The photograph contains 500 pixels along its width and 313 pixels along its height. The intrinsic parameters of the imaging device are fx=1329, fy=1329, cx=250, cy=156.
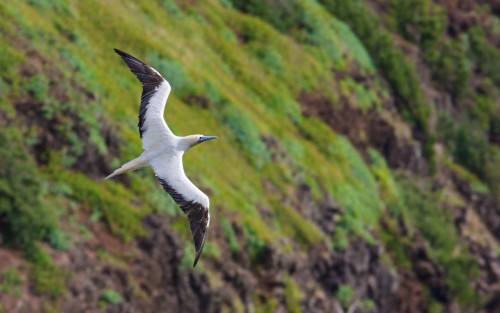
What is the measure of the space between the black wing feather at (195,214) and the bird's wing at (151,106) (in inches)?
32.1

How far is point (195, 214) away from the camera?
23.2 meters

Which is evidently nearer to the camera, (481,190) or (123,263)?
(123,263)

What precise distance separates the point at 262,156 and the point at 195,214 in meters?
18.9

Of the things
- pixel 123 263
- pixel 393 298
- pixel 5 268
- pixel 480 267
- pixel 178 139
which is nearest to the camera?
pixel 178 139

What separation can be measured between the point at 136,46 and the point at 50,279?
43.8ft

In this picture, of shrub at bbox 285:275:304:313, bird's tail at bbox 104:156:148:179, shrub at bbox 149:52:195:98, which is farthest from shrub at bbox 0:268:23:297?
shrub at bbox 149:52:195:98

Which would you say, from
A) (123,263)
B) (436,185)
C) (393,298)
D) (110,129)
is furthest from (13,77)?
(436,185)

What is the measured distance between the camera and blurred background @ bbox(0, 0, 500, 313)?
3097cm

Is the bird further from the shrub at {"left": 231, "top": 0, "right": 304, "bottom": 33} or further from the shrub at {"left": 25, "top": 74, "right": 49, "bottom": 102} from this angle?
the shrub at {"left": 231, "top": 0, "right": 304, "bottom": 33}

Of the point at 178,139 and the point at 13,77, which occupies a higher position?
the point at 178,139

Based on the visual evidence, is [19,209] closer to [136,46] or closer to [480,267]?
[136,46]

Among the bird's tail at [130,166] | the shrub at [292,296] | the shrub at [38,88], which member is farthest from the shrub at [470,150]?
the bird's tail at [130,166]

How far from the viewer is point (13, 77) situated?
1249 inches

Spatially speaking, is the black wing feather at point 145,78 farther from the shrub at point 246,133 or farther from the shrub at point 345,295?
the shrub at point 345,295
